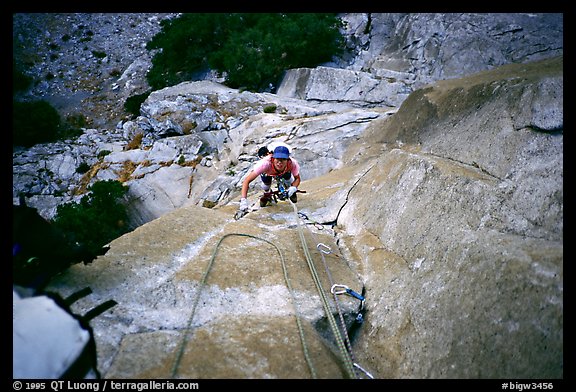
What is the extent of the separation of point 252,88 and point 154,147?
29.6 ft

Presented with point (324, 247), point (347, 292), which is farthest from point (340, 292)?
point (324, 247)

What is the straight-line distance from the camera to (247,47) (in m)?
25.5

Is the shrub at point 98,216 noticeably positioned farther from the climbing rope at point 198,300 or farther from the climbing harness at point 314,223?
the climbing rope at point 198,300

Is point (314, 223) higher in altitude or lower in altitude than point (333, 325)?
lower

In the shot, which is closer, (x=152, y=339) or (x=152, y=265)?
(x=152, y=339)

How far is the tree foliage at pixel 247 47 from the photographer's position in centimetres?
2500

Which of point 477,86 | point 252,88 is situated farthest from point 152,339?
point 252,88

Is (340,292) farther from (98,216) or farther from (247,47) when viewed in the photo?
(247,47)

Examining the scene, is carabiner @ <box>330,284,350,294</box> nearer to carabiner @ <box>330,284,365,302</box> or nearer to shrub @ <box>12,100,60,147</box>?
carabiner @ <box>330,284,365,302</box>

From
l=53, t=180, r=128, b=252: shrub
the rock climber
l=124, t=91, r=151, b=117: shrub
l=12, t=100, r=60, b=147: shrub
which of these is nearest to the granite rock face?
the rock climber

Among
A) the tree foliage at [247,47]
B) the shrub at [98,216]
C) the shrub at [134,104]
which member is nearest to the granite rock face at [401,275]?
the shrub at [98,216]

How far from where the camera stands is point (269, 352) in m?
3.61

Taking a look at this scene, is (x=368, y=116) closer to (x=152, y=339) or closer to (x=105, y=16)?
(x=152, y=339)

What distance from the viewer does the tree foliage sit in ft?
82.0
